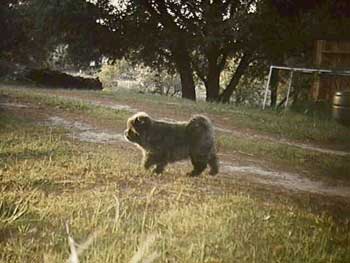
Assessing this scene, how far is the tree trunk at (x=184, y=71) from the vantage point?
51.6 inches

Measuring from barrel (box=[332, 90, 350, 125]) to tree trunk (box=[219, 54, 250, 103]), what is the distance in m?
0.25

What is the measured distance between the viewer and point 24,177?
110cm

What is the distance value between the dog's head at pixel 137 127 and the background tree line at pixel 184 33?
150 mm

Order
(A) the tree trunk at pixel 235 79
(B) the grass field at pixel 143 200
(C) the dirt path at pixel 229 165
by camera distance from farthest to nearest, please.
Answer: (A) the tree trunk at pixel 235 79 → (C) the dirt path at pixel 229 165 → (B) the grass field at pixel 143 200

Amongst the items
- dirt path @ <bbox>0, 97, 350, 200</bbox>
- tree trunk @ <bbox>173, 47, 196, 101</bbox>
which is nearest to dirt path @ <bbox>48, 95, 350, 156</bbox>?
dirt path @ <bbox>0, 97, 350, 200</bbox>

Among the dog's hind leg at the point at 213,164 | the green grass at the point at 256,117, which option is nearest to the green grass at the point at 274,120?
the green grass at the point at 256,117

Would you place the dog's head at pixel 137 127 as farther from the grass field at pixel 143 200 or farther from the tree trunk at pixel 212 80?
the tree trunk at pixel 212 80

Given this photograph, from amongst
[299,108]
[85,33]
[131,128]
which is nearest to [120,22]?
[85,33]

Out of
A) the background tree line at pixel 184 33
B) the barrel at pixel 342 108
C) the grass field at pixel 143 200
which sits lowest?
the grass field at pixel 143 200

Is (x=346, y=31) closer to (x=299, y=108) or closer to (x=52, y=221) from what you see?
(x=299, y=108)

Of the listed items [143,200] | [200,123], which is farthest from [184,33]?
[143,200]

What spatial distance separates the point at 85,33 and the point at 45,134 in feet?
0.88

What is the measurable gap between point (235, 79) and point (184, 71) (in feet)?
0.44

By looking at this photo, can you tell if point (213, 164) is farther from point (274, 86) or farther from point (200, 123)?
point (274, 86)
